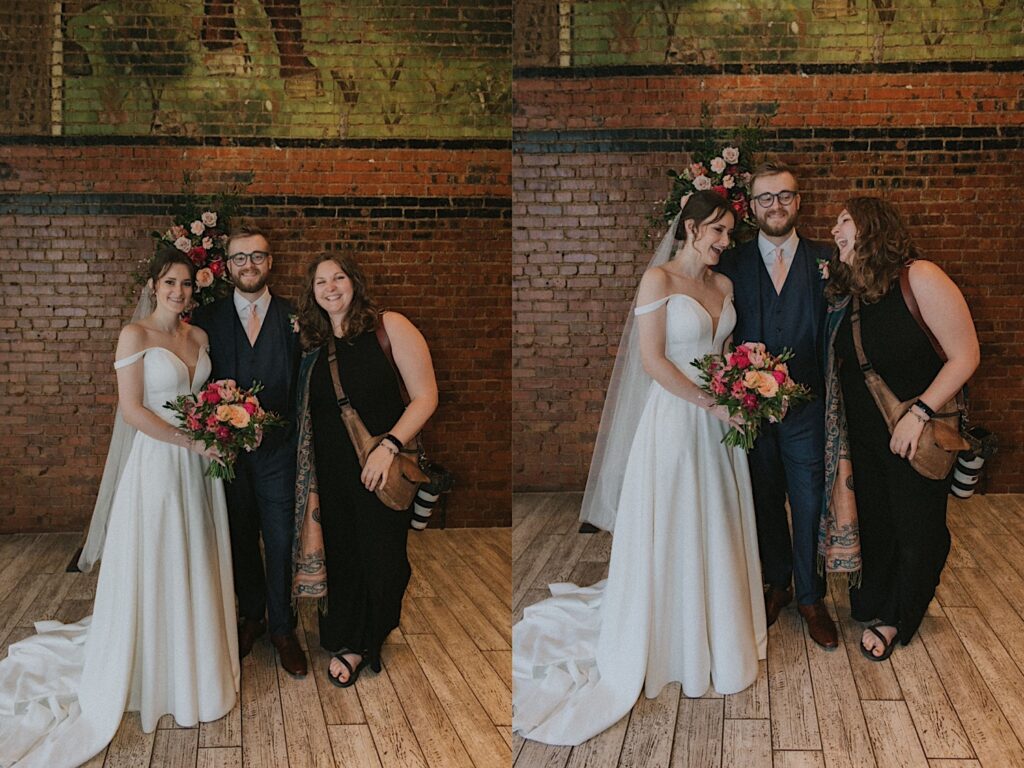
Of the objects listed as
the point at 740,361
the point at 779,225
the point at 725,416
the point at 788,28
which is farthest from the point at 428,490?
the point at 788,28

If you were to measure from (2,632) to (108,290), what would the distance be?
1256mm

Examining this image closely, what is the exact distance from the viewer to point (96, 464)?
3.19m

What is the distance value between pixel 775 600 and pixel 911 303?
47.8 inches

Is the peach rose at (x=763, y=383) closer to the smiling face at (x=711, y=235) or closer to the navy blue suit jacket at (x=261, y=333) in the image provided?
the smiling face at (x=711, y=235)

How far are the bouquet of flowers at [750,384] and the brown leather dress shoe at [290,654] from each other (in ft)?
5.63

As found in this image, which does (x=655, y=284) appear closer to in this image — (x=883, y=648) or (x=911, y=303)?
(x=911, y=303)

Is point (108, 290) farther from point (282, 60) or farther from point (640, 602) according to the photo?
point (640, 602)

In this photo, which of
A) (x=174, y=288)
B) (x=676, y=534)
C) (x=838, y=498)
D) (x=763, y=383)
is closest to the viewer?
(x=763, y=383)

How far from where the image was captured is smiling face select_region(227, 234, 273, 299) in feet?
10.5

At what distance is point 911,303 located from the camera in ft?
10.4

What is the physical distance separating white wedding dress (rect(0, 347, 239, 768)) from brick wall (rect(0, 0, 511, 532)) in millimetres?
236

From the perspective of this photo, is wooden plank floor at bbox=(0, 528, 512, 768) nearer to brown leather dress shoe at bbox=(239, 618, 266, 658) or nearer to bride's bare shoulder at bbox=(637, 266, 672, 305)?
brown leather dress shoe at bbox=(239, 618, 266, 658)

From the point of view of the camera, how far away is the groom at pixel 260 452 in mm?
3193


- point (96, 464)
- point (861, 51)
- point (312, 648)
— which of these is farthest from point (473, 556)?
point (861, 51)
